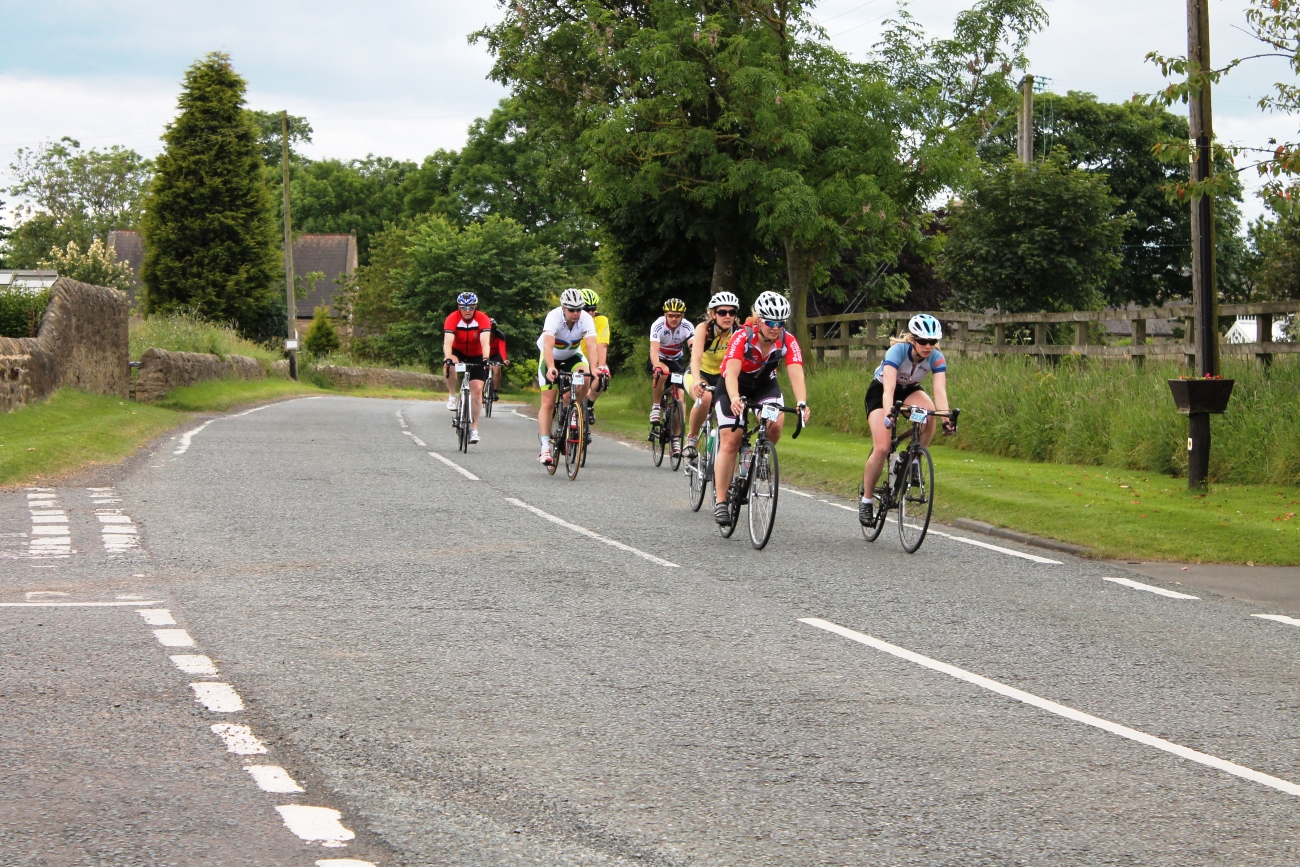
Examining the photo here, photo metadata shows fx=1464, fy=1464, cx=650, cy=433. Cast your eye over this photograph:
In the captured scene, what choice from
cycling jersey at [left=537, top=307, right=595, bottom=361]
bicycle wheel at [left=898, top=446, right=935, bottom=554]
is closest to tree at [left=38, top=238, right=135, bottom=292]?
cycling jersey at [left=537, top=307, right=595, bottom=361]

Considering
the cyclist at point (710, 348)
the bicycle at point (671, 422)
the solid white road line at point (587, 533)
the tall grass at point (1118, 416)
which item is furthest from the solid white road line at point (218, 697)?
the tall grass at point (1118, 416)

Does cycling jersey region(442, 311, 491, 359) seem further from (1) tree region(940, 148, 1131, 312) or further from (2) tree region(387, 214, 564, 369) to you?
(2) tree region(387, 214, 564, 369)

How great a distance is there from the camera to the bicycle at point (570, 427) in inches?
648

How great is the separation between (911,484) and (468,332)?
31.5 ft

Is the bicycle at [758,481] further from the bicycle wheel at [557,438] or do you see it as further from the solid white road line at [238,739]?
the solid white road line at [238,739]

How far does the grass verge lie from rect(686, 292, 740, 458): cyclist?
1.66 m

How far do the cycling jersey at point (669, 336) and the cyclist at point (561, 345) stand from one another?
1101 mm

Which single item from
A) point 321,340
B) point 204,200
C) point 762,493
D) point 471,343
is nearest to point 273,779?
point 762,493

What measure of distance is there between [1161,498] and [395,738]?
10.7m

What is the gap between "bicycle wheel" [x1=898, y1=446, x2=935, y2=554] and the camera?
11375 mm

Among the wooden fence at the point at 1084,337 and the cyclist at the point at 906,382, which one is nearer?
the cyclist at the point at 906,382

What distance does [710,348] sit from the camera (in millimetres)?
13805

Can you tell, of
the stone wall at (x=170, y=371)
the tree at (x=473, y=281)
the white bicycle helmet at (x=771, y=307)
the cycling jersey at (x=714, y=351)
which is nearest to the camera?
the white bicycle helmet at (x=771, y=307)

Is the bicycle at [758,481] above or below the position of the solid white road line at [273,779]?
above
